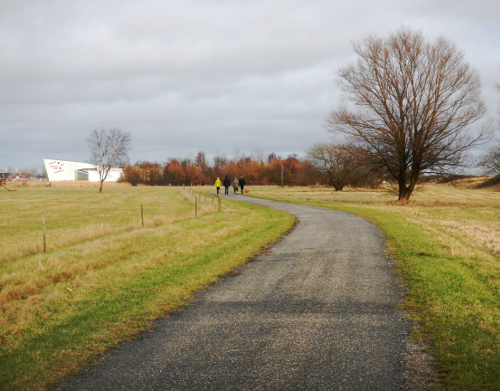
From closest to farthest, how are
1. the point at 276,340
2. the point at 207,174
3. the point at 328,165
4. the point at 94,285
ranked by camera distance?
1. the point at 276,340
2. the point at 94,285
3. the point at 328,165
4. the point at 207,174

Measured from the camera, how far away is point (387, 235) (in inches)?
603

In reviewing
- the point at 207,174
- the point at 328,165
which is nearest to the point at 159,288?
the point at 328,165

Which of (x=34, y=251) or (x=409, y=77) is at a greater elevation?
(x=409, y=77)

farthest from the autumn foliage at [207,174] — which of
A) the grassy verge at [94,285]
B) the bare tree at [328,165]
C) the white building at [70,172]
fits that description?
the grassy verge at [94,285]

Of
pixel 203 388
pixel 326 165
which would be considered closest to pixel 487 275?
pixel 203 388

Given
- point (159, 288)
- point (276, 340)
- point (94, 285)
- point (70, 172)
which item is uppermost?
point (70, 172)

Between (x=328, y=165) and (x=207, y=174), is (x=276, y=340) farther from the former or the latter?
(x=207, y=174)

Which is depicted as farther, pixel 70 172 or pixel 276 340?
pixel 70 172

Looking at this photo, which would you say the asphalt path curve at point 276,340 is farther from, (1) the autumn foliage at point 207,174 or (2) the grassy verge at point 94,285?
(1) the autumn foliage at point 207,174

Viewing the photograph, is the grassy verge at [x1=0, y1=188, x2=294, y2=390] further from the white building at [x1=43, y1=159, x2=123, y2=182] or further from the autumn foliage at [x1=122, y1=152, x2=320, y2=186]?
the white building at [x1=43, y1=159, x2=123, y2=182]

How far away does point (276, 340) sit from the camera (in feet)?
18.1

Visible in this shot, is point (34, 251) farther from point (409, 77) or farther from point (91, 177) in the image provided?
point (91, 177)

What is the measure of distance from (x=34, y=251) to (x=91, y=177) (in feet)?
426

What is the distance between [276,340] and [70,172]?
13999 cm
